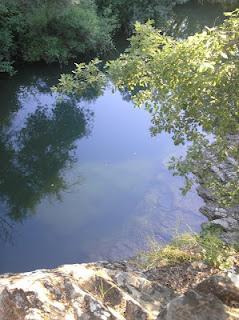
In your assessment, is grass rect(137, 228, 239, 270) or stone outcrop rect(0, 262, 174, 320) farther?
grass rect(137, 228, 239, 270)

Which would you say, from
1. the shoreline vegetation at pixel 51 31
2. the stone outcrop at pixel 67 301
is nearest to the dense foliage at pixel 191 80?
the stone outcrop at pixel 67 301

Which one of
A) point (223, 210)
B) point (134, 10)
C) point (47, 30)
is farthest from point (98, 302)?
point (134, 10)

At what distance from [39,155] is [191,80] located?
10274mm

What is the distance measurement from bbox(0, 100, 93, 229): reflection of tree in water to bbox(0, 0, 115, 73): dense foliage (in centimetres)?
282

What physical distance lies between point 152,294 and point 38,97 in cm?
1319

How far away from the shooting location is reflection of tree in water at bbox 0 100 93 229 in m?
Result: 12.1

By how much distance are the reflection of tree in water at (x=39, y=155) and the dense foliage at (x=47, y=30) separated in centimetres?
282

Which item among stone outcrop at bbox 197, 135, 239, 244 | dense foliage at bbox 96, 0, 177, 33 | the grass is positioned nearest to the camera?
the grass

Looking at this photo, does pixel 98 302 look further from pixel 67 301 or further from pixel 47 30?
pixel 47 30

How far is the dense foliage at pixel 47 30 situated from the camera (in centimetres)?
1751

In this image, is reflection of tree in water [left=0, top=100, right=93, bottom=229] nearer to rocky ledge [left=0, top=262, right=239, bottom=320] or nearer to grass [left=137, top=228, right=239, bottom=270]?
grass [left=137, top=228, right=239, bottom=270]

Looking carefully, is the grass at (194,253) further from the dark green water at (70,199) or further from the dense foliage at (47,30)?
the dense foliage at (47,30)

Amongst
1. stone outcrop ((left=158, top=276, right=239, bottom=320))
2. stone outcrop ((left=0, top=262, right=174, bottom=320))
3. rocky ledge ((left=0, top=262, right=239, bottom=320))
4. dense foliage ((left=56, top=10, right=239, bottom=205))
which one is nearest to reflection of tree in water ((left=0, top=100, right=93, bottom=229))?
dense foliage ((left=56, top=10, right=239, bottom=205))

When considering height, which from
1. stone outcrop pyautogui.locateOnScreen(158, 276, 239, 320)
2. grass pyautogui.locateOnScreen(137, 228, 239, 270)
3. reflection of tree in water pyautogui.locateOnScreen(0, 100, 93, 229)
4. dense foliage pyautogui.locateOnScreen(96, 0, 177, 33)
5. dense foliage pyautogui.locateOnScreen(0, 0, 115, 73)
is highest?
dense foliage pyautogui.locateOnScreen(96, 0, 177, 33)
